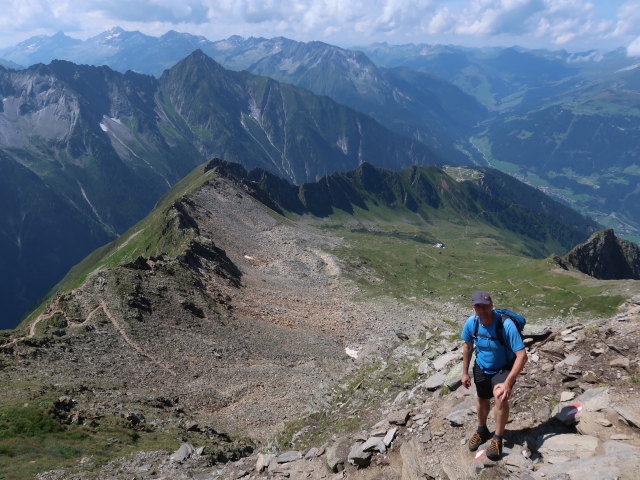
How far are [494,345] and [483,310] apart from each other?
51.6 inches

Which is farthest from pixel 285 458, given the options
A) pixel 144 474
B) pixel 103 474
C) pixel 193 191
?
pixel 193 191

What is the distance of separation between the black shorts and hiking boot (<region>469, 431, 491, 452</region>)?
1381mm

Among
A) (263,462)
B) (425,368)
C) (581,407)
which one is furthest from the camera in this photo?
(425,368)

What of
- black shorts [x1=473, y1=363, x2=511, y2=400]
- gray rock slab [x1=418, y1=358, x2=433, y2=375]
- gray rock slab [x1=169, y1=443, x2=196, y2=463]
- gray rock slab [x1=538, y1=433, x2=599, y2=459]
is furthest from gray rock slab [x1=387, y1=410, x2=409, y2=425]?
gray rock slab [x1=169, y1=443, x2=196, y2=463]

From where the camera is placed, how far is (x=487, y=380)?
49.1ft

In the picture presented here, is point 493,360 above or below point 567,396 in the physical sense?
above

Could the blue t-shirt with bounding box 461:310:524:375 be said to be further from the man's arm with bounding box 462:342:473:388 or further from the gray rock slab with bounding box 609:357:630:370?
the gray rock slab with bounding box 609:357:630:370

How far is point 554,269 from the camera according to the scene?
351 ft

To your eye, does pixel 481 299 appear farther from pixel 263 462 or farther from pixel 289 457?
pixel 263 462

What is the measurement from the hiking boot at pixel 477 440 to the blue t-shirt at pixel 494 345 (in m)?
2.37

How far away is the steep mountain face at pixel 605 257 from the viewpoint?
135750 millimetres

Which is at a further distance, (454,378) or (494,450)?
(454,378)

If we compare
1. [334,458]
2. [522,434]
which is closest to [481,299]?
[522,434]

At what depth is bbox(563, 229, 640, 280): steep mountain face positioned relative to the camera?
136m
